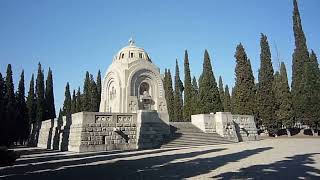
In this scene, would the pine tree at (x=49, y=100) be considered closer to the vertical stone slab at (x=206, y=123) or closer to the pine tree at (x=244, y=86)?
the vertical stone slab at (x=206, y=123)

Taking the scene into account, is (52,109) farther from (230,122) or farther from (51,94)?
(230,122)

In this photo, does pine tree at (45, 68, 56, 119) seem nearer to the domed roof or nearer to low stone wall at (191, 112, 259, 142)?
the domed roof

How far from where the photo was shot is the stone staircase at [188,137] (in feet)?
73.3

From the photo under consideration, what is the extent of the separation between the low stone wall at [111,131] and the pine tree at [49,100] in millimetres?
18282

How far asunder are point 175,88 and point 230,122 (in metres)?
21.4

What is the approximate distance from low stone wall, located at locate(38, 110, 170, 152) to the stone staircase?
76cm

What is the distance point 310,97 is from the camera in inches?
1297

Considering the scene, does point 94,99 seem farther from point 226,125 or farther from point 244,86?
point 226,125

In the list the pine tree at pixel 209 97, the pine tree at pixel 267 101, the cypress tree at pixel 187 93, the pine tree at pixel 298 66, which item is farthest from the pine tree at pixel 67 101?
the pine tree at pixel 298 66

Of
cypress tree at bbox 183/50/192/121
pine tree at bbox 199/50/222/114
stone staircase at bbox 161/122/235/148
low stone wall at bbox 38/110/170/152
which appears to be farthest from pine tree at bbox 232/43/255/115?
low stone wall at bbox 38/110/170/152

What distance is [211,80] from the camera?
3588cm

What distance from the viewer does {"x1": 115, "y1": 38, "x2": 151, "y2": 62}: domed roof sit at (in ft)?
117

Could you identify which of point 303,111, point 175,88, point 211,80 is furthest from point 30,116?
point 303,111

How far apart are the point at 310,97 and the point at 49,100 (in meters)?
32.5
